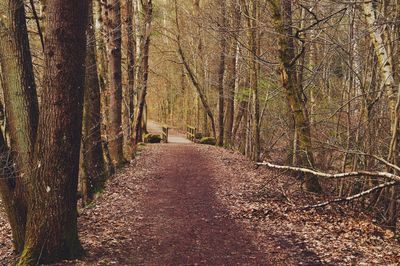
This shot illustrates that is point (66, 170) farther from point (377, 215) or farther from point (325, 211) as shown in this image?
point (377, 215)

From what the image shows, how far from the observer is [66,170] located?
18.1ft

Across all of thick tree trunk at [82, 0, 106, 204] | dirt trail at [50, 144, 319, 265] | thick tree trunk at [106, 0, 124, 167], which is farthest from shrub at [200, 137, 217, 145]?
thick tree trunk at [82, 0, 106, 204]

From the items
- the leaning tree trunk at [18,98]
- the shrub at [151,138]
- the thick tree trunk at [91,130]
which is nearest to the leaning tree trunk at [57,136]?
Answer: the leaning tree trunk at [18,98]

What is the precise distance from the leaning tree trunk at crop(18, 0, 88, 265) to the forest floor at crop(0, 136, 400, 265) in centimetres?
54

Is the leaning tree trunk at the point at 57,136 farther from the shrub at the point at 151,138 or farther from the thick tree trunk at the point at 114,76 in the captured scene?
the shrub at the point at 151,138

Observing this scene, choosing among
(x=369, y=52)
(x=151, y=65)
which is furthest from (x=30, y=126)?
(x=151, y=65)

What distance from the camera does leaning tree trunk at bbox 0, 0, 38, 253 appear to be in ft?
19.1

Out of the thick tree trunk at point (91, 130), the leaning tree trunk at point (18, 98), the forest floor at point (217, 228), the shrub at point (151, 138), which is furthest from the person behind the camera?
the shrub at point (151, 138)

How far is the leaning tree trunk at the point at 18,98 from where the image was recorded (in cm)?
581

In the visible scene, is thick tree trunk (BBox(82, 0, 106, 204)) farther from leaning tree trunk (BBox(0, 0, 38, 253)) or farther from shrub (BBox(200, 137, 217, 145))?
shrub (BBox(200, 137, 217, 145))

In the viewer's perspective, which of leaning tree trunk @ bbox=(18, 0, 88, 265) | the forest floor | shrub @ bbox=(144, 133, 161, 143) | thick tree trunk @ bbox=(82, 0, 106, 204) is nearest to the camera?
leaning tree trunk @ bbox=(18, 0, 88, 265)

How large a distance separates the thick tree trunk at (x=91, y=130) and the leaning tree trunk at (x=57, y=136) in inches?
141

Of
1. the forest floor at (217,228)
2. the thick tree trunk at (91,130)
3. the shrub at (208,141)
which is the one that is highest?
the thick tree trunk at (91,130)

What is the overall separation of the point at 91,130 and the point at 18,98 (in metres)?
3.84
